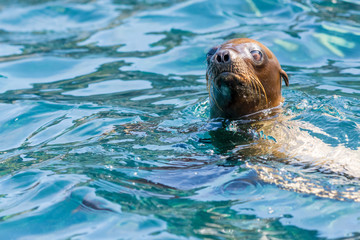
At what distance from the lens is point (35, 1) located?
13.7 metres

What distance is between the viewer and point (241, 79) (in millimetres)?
5070

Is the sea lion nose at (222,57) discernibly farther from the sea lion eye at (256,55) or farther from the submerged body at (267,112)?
the sea lion eye at (256,55)

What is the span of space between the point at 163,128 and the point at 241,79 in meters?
1.14

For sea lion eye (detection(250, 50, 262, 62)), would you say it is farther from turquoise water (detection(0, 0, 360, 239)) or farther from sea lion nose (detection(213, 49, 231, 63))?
turquoise water (detection(0, 0, 360, 239))

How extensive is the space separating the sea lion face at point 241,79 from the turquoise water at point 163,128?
0.24 m

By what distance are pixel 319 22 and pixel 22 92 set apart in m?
5.55

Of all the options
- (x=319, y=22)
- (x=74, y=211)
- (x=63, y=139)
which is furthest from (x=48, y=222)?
(x=319, y=22)

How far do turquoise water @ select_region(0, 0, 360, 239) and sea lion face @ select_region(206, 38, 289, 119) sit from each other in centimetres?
24

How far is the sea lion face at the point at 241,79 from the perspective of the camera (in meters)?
5.02

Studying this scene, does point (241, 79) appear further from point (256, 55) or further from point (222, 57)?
point (256, 55)

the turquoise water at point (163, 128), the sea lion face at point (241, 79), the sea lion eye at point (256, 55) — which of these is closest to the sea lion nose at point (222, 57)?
the sea lion face at point (241, 79)

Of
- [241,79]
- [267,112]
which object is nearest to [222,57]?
[241,79]

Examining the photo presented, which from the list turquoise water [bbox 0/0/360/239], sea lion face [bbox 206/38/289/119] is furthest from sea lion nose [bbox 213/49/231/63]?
turquoise water [bbox 0/0/360/239]

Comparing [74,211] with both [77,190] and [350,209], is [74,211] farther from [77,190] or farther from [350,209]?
[350,209]
